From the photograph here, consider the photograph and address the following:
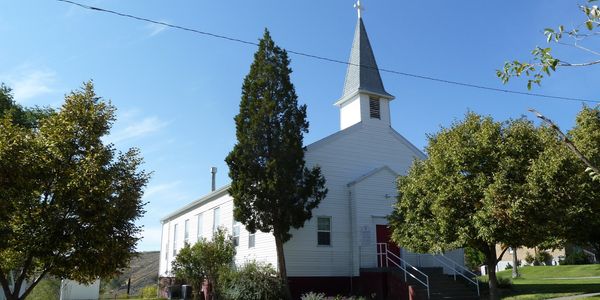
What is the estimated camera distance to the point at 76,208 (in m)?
11.1

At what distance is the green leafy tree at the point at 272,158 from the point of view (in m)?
20.8

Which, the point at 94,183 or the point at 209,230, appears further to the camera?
the point at 209,230

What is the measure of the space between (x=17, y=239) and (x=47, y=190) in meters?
1.23

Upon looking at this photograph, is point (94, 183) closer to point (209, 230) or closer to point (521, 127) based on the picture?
point (521, 127)

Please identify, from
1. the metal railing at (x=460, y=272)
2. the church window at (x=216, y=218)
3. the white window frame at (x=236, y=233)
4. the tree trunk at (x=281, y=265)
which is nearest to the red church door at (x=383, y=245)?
the metal railing at (x=460, y=272)

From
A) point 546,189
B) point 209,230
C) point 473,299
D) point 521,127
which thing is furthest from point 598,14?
point 209,230

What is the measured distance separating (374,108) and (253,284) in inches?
476

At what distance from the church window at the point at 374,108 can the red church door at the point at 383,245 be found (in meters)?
6.26

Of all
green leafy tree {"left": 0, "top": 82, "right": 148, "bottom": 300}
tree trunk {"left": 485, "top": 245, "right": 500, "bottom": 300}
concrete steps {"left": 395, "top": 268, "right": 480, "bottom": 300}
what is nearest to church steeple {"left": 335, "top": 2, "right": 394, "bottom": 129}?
concrete steps {"left": 395, "top": 268, "right": 480, "bottom": 300}

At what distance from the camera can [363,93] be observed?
87.0 ft

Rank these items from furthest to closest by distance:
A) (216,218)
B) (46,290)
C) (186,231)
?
(186,231), (216,218), (46,290)

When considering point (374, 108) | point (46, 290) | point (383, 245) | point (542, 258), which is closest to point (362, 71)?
point (374, 108)

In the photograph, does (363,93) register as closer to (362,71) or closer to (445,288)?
(362,71)

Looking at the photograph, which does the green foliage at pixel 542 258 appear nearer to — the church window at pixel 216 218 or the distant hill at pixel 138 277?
the church window at pixel 216 218
